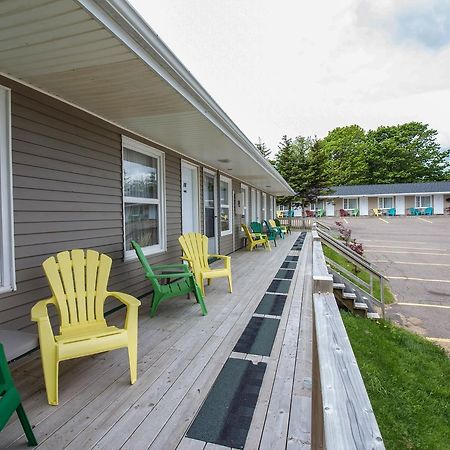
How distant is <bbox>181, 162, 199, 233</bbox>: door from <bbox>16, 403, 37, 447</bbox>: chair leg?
4.20 metres

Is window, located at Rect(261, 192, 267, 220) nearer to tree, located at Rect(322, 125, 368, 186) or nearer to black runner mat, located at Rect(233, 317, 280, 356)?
black runner mat, located at Rect(233, 317, 280, 356)

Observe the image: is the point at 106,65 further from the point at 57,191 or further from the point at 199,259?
the point at 199,259

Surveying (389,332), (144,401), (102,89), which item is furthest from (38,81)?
(389,332)

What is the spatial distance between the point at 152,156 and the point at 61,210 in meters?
1.97

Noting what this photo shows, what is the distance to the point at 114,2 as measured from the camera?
1.51m

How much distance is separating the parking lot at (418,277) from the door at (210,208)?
376cm

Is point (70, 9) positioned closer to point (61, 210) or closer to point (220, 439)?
point (61, 210)

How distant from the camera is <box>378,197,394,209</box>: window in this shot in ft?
105

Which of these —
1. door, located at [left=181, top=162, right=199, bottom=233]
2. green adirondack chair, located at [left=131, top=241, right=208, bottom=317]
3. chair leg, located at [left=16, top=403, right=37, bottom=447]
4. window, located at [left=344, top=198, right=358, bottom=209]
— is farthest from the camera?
window, located at [left=344, top=198, right=358, bottom=209]

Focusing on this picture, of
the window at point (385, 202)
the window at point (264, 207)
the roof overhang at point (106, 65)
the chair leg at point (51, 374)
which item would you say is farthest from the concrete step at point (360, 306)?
the window at point (385, 202)

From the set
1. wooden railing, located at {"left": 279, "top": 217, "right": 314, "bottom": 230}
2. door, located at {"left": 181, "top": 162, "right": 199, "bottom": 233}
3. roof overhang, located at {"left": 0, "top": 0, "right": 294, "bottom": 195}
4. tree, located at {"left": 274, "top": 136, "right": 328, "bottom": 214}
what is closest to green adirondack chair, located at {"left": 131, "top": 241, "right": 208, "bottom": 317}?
roof overhang, located at {"left": 0, "top": 0, "right": 294, "bottom": 195}

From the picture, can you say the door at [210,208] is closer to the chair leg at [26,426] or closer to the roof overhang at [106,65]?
the roof overhang at [106,65]

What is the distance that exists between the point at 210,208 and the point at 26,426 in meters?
5.64

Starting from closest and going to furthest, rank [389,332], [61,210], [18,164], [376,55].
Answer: [18,164]
[61,210]
[389,332]
[376,55]
